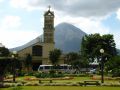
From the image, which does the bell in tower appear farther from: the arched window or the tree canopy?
the tree canopy

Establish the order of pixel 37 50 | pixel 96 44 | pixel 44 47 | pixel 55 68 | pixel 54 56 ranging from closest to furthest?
1. pixel 96 44
2. pixel 55 68
3. pixel 54 56
4. pixel 44 47
5. pixel 37 50

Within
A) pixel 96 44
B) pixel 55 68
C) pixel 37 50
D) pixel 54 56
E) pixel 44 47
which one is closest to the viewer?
pixel 96 44

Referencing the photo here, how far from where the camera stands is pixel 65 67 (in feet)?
315

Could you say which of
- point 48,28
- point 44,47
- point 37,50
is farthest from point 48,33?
point 37,50

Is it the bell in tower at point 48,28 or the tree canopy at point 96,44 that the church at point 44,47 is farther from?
the tree canopy at point 96,44

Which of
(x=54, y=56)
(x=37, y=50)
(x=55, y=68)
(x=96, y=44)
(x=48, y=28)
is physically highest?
(x=48, y=28)

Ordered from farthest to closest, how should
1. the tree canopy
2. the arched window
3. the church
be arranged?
the arched window → the church → the tree canopy

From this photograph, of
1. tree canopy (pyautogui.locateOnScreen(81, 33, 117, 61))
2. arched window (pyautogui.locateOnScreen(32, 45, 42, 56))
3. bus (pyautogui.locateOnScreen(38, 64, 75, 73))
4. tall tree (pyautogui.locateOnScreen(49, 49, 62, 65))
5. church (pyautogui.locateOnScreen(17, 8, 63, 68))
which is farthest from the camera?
arched window (pyautogui.locateOnScreen(32, 45, 42, 56))

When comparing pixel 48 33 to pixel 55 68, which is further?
pixel 48 33

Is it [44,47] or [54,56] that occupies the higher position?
[44,47]

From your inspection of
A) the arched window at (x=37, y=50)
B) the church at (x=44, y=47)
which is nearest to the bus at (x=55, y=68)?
the church at (x=44, y=47)

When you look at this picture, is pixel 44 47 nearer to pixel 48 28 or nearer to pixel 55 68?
pixel 48 28

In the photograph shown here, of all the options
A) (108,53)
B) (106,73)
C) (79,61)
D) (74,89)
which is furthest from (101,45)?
(74,89)

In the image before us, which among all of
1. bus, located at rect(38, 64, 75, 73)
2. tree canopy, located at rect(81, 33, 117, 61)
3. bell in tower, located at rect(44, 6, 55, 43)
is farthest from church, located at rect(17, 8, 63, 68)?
tree canopy, located at rect(81, 33, 117, 61)
